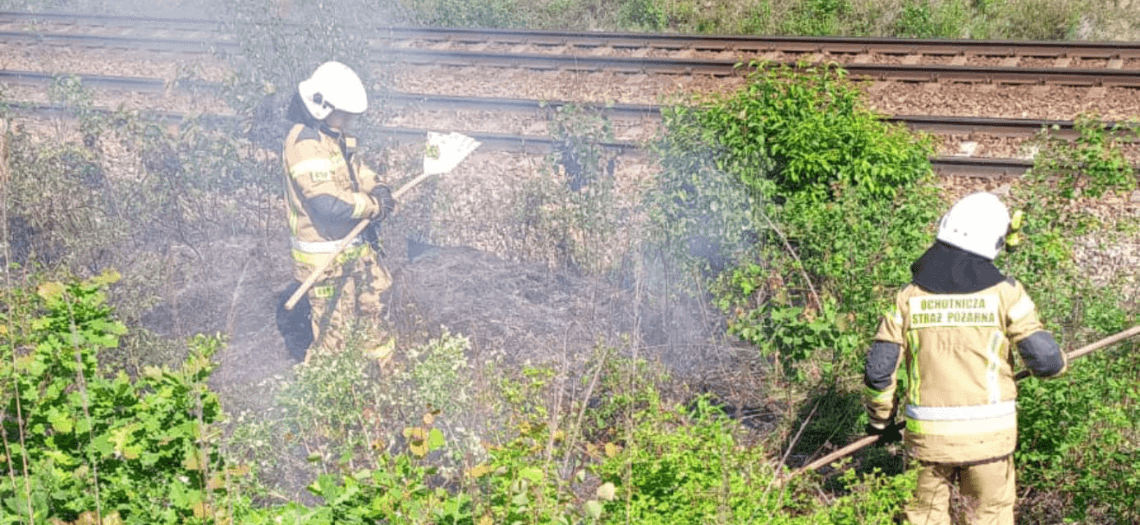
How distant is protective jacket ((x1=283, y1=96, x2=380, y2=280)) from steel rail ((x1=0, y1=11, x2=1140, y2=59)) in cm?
596

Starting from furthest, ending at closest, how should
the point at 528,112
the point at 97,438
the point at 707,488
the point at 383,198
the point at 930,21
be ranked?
the point at 930,21 < the point at 528,112 < the point at 383,198 < the point at 707,488 < the point at 97,438

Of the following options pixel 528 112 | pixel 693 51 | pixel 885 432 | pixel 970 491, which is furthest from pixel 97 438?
pixel 693 51

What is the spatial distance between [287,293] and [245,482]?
3.35 meters

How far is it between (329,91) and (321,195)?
573 millimetres

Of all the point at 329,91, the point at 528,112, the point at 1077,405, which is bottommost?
the point at 1077,405

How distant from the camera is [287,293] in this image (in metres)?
7.80

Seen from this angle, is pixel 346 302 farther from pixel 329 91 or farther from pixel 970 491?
pixel 970 491

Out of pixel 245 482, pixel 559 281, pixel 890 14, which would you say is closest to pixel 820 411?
pixel 559 281

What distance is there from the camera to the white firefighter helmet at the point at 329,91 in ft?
19.8

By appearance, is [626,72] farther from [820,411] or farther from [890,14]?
[820,411]

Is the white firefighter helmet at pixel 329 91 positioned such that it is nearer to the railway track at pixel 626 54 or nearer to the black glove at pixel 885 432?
the black glove at pixel 885 432

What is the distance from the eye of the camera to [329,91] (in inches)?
238

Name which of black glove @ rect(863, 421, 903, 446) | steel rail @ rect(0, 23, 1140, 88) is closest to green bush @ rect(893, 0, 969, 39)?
steel rail @ rect(0, 23, 1140, 88)

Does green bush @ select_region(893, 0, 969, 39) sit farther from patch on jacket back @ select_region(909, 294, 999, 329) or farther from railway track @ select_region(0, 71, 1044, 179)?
patch on jacket back @ select_region(909, 294, 999, 329)
